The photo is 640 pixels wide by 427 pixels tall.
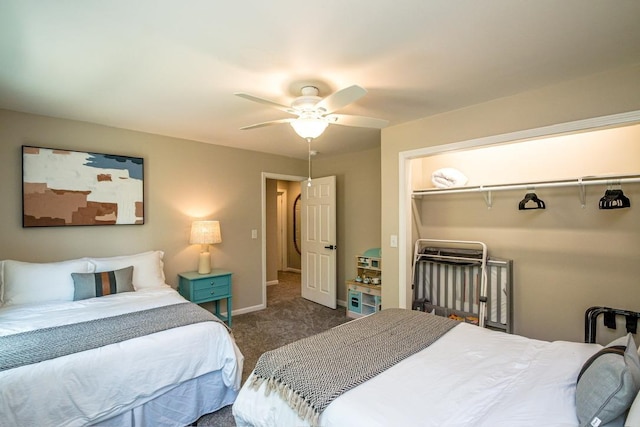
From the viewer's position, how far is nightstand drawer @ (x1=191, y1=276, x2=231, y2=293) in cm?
345

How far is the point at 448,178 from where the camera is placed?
10.3 feet

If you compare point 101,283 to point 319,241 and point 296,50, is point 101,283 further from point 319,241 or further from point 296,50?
point 319,241

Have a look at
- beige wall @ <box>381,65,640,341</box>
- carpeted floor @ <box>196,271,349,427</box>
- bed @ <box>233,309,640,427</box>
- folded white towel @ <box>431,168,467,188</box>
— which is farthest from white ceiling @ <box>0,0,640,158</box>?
carpeted floor @ <box>196,271,349,427</box>

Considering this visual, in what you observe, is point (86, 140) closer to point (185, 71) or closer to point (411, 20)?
point (185, 71)

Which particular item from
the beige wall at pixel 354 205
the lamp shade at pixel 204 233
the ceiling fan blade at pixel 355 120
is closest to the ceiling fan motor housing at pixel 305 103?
the ceiling fan blade at pixel 355 120

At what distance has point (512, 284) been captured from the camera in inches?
114

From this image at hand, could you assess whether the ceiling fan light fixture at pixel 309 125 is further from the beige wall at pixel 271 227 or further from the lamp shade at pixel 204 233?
the beige wall at pixel 271 227

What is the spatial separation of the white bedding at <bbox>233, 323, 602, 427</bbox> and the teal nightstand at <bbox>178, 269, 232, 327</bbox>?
215cm

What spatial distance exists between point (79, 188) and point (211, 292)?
5.65 ft

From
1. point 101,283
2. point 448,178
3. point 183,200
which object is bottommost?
point 101,283

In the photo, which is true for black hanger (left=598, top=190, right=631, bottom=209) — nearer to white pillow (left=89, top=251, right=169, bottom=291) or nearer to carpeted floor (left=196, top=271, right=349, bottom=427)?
carpeted floor (left=196, top=271, right=349, bottom=427)

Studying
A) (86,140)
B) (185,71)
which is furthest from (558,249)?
(86,140)

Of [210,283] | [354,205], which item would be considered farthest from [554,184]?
[210,283]

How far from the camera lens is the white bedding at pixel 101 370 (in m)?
1.56
